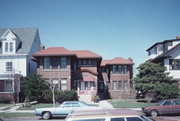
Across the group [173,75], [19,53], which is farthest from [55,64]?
[173,75]

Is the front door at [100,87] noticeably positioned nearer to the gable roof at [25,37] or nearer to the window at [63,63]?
the window at [63,63]

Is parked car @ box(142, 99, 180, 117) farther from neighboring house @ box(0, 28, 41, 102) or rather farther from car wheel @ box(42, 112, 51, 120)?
neighboring house @ box(0, 28, 41, 102)

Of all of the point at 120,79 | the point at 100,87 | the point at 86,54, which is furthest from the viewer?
the point at 100,87

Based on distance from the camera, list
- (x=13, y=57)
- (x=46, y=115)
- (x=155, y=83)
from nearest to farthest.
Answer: (x=46, y=115), (x=155, y=83), (x=13, y=57)

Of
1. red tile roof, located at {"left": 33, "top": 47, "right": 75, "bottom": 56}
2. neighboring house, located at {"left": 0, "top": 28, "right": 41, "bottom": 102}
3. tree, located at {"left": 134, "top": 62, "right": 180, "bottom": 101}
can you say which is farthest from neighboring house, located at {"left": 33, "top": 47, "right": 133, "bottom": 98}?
tree, located at {"left": 134, "top": 62, "right": 180, "bottom": 101}

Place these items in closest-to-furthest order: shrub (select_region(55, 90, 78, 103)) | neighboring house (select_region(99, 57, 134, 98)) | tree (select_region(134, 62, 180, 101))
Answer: tree (select_region(134, 62, 180, 101))
shrub (select_region(55, 90, 78, 103))
neighboring house (select_region(99, 57, 134, 98))

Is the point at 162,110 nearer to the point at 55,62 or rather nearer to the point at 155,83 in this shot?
the point at 155,83

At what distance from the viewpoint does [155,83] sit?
80.5 feet

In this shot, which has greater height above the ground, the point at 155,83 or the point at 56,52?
the point at 56,52

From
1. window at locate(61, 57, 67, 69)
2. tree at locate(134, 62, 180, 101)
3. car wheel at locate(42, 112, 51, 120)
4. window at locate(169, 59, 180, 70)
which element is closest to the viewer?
car wheel at locate(42, 112, 51, 120)

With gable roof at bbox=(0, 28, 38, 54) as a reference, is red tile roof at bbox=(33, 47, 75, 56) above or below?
below

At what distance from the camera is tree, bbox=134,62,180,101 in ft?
75.7

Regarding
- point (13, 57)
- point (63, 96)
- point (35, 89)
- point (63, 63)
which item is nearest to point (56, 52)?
point (63, 63)

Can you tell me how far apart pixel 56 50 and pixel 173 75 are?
18.6 meters
